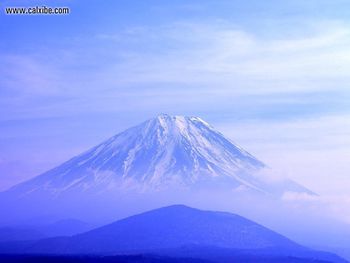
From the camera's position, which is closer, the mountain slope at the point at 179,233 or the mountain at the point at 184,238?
the mountain at the point at 184,238

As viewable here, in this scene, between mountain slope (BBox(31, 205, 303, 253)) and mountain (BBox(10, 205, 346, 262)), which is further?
mountain slope (BBox(31, 205, 303, 253))

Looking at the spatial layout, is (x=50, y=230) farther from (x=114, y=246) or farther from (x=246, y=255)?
(x=246, y=255)

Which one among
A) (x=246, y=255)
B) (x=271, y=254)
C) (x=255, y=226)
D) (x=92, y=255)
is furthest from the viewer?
(x=255, y=226)

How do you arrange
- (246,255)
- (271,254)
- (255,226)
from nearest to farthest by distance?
1. (246,255)
2. (271,254)
3. (255,226)

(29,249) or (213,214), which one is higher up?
(213,214)

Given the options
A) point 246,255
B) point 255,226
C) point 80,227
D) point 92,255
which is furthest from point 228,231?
point 92,255

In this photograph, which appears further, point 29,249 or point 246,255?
point 246,255

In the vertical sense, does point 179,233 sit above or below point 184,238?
above

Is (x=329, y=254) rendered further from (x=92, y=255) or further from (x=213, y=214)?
(x=92, y=255)
